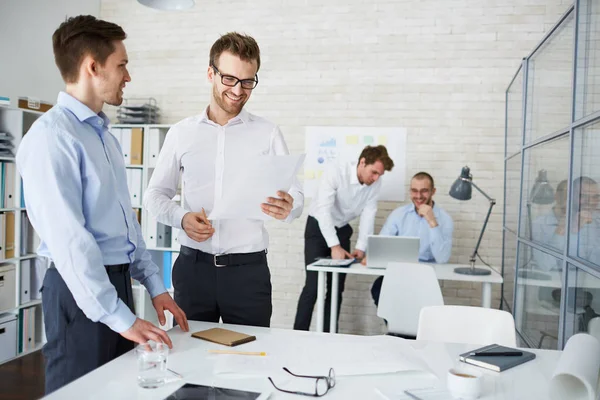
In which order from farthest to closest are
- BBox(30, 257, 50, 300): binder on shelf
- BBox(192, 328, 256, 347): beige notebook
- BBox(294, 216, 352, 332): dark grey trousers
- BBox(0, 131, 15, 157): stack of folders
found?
BBox(294, 216, 352, 332): dark grey trousers < BBox(30, 257, 50, 300): binder on shelf < BBox(0, 131, 15, 157): stack of folders < BBox(192, 328, 256, 347): beige notebook

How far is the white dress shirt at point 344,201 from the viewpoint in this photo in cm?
449

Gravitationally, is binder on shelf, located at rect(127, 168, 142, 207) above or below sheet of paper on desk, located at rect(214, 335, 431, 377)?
above

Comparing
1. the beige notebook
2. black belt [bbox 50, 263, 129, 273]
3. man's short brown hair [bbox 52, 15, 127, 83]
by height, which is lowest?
the beige notebook

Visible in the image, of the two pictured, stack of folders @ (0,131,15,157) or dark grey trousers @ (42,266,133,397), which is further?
stack of folders @ (0,131,15,157)

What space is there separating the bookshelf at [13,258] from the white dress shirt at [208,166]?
239 cm

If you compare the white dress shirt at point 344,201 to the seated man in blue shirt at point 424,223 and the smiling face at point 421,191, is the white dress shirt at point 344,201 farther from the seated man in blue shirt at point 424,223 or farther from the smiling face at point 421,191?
the smiling face at point 421,191

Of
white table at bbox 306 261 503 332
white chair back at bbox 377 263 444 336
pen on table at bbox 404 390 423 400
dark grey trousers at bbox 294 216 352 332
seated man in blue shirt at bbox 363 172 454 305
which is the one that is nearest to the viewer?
pen on table at bbox 404 390 423 400

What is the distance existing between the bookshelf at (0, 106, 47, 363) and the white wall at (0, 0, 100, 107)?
1.30 feet

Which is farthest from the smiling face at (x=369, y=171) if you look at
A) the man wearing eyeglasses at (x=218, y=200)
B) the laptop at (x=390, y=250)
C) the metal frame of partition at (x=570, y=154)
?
the man wearing eyeglasses at (x=218, y=200)

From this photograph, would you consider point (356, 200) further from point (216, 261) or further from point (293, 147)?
point (216, 261)

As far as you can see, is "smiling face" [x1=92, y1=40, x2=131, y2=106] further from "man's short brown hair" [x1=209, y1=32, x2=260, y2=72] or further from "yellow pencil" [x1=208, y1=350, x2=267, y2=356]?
"yellow pencil" [x1=208, y1=350, x2=267, y2=356]

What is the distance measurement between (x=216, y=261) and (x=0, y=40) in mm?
3403

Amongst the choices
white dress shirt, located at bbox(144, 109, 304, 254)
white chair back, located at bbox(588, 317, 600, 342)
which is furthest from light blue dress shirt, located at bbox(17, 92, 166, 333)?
white chair back, located at bbox(588, 317, 600, 342)

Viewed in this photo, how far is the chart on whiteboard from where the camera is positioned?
15.9 feet
